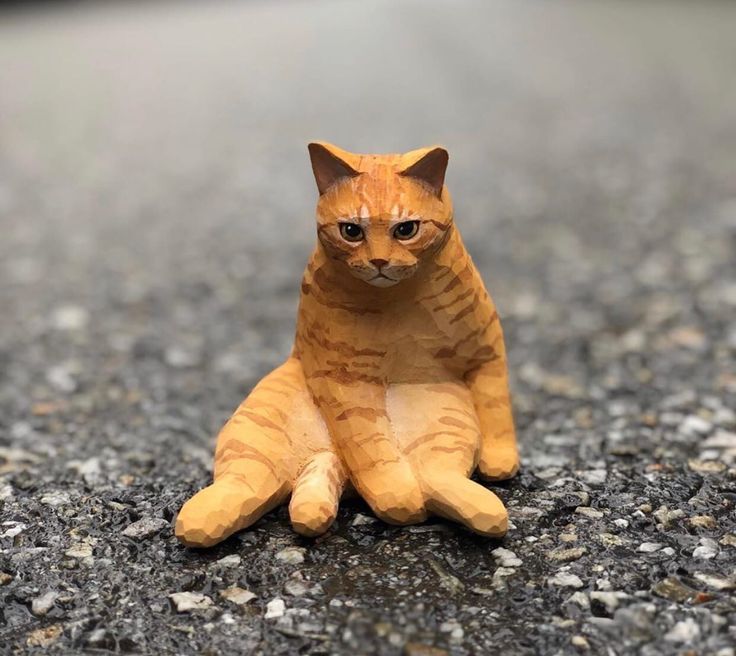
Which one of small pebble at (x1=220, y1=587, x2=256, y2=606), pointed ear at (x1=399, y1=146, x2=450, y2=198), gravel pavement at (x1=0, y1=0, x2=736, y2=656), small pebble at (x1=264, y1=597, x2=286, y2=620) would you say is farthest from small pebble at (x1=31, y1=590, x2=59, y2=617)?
pointed ear at (x1=399, y1=146, x2=450, y2=198)

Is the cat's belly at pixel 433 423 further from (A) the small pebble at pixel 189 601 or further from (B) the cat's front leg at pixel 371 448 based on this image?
(A) the small pebble at pixel 189 601

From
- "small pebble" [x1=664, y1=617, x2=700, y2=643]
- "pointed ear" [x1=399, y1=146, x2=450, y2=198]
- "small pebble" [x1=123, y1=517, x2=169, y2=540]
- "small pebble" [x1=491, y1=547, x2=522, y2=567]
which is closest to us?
"small pebble" [x1=664, y1=617, x2=700, y2=643]

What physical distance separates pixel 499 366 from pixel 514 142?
4819 millimetres

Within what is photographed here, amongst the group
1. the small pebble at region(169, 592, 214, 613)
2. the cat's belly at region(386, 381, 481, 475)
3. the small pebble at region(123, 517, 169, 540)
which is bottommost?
the small pebble at region(169, 592, 214, 613)

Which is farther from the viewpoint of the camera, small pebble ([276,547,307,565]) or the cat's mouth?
small pebble ([276,547,307,565])

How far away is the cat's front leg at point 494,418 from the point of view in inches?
88.1

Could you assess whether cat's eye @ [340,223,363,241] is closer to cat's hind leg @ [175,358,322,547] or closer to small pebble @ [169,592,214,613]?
cat's hind leg @ [175,358,322,547]

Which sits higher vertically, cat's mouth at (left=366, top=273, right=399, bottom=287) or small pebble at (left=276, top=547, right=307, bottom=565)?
cat's mouth at (left=366, top=273, right=399, bottom=287)

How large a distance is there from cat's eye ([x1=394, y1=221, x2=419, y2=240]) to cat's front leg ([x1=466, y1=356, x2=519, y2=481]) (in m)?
0.46

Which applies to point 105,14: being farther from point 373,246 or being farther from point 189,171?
point 373,246

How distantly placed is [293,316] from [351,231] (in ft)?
7.88

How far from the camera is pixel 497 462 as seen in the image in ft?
7.41

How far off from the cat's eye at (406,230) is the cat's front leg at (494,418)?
457 millimetres

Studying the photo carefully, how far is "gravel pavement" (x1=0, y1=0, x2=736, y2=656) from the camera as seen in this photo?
6.36ft
